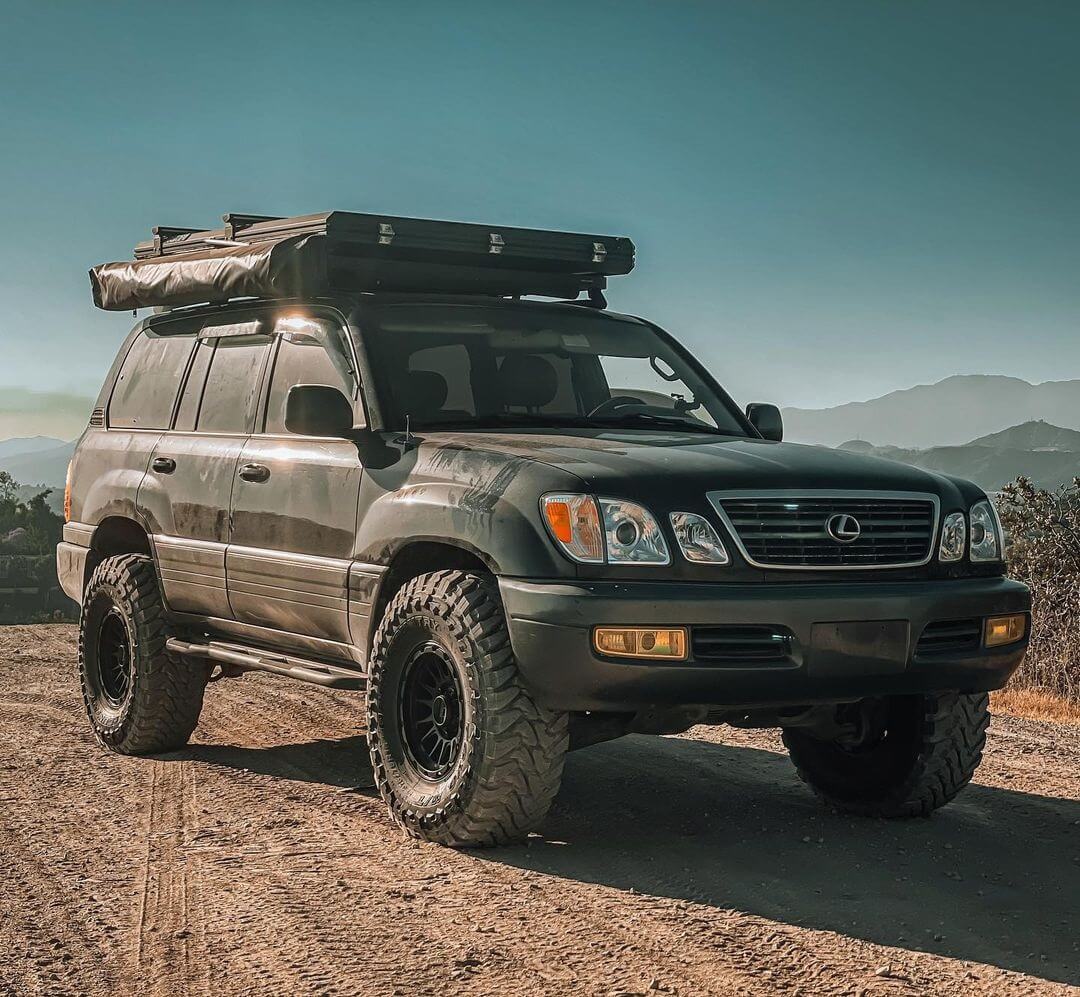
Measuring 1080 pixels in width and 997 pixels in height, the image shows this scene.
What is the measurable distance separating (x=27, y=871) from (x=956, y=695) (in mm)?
3489

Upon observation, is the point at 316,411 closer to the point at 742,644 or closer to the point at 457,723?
the point at 457,723

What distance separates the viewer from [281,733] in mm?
8203

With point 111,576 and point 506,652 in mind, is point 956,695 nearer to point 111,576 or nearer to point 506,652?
point 506,652

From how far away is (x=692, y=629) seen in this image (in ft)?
16.1

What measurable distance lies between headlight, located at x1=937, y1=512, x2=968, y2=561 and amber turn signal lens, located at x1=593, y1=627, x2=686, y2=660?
3.78ft

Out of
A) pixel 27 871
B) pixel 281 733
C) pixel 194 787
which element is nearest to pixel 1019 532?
pixel 281 733

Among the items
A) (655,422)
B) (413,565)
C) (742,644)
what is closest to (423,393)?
(413,565)

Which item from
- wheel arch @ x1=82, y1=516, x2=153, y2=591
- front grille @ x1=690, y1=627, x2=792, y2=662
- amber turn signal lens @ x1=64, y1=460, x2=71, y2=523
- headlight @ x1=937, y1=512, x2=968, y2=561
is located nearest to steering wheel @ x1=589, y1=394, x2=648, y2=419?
headlight @ x1=937, y1=512, x2=968, y2=561

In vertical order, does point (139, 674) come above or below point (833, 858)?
above

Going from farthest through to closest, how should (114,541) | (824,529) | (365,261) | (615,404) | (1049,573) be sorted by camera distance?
(1049,573) → (114,541) → (365,261) → (615,404) → (824,529)

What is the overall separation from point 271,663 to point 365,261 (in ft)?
6.13

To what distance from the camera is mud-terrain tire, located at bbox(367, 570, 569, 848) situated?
510 cm

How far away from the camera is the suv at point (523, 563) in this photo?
498 centimetres

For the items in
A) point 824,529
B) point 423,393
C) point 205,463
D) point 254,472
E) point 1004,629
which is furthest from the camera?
point 205,463
